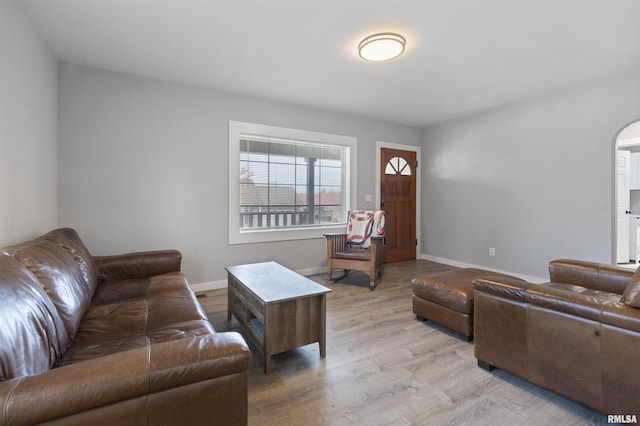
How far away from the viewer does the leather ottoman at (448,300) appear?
89.8 inches

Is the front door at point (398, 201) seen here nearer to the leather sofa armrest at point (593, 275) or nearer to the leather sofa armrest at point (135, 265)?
the leather sofa armrest at point (593, 275)

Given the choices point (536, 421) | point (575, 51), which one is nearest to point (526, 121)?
point (575, 51)

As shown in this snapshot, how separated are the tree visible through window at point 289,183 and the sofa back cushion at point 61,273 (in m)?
2.10

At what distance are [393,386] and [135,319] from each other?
1.55 meters

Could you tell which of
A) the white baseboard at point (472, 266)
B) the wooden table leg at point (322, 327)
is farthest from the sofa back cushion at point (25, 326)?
the white baseboard at point (472, 266)

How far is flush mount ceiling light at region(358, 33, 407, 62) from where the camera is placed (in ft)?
7.79

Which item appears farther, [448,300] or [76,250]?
[448,300]

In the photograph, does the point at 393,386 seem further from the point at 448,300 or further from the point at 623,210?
the point at 623,210

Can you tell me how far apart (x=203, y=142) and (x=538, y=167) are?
4194mm

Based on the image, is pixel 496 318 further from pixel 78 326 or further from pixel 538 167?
pixel 538 167

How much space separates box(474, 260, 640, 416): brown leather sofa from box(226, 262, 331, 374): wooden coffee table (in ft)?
3.37

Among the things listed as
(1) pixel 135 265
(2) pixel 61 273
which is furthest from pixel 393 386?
(1) pixel 135 265

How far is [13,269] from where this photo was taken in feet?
4.02

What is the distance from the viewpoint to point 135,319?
5.56ft
